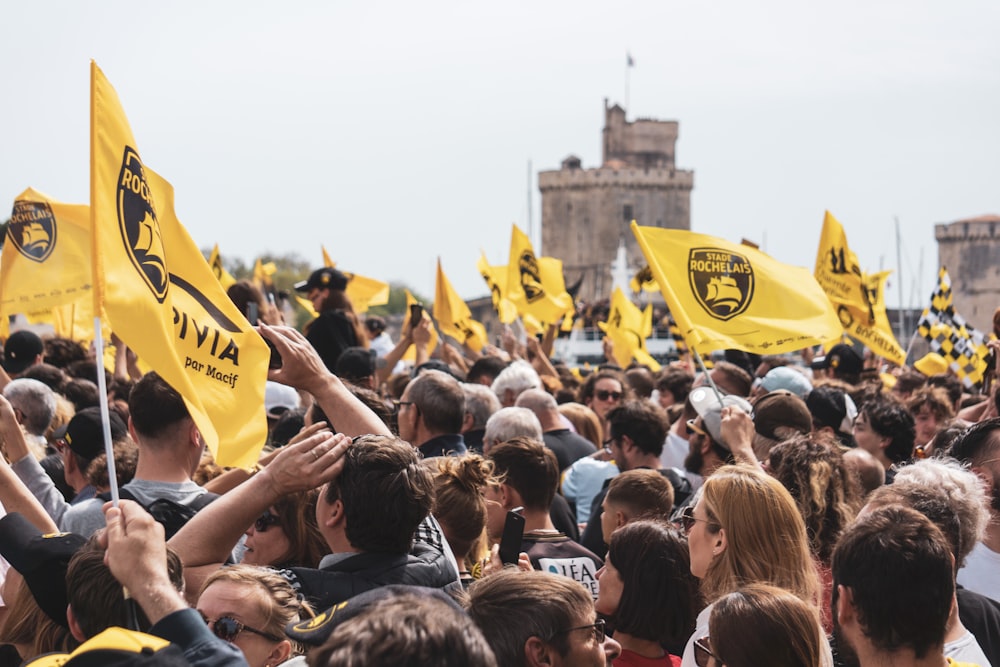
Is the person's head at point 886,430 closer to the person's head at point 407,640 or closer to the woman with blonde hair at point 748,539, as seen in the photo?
the woman with blonde hair at point 748,539

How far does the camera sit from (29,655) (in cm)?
344

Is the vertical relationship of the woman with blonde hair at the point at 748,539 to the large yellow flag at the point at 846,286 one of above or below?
below

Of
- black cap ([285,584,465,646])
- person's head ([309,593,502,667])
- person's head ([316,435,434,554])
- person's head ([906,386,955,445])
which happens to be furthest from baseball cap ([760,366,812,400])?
person's head ([309,593,502,667])

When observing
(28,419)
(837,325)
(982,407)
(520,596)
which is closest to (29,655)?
(520,596)

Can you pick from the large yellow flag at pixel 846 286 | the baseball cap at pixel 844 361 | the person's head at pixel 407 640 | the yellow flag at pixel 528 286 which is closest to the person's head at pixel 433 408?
the person's head at pixel 407 640

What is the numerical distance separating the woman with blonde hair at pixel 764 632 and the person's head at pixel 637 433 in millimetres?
3424

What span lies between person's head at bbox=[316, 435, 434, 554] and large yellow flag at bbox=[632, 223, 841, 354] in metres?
3.41

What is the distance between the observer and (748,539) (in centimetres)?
407

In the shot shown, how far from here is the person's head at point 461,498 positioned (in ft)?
15.5

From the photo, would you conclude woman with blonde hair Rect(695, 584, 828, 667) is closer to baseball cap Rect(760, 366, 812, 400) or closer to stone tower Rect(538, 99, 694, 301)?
baseball cap Rect(760, 366, 812, 400)

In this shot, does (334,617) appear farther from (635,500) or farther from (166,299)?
(635,500)

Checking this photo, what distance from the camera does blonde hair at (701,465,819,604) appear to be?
402cm

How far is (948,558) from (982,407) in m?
5.22

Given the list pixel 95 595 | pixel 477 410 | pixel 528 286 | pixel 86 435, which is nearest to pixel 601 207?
pixel 528 286
